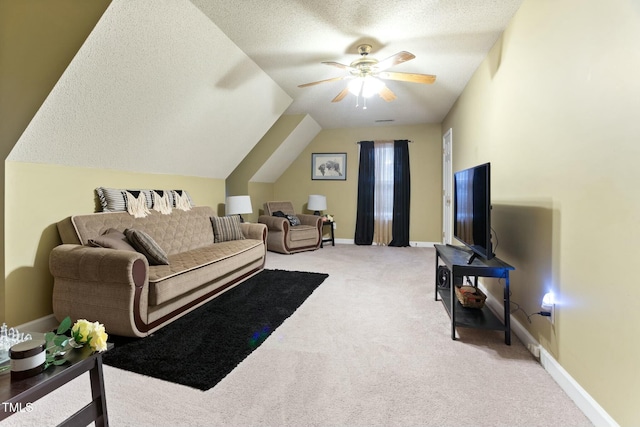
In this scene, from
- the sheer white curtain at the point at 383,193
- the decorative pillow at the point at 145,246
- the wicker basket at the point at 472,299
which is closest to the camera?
the wicker basket at the point at 472,299

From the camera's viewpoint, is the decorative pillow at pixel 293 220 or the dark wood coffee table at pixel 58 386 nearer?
the dark wood coffee table at pixel 58 386

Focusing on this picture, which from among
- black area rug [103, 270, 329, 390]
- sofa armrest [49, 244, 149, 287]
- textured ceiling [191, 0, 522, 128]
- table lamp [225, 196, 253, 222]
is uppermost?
textured ceiling [191, 0, 522, 128]

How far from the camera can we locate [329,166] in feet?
22.1

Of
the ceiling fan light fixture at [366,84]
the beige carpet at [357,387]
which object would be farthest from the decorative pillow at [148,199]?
the ceiling fan light fixture at [366,84]

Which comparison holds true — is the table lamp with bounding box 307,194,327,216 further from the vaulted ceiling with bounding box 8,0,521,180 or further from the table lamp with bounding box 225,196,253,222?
the vaulted ceiling with bounding box 8,0,521,180

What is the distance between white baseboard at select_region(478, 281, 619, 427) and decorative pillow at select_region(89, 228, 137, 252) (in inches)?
121

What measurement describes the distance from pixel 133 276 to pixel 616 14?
9.76 feet

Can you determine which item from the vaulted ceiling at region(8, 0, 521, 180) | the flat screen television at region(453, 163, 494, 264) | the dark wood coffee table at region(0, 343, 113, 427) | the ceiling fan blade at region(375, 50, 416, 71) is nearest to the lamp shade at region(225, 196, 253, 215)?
the vaulted ceiling at region(8, 0, 521, 180)

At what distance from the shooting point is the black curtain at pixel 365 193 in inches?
254

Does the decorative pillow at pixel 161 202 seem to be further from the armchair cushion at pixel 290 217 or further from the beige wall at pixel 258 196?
the armchair cushion at pixel 290 217

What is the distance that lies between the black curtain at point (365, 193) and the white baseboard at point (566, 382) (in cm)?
417

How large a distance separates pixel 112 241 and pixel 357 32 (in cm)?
275

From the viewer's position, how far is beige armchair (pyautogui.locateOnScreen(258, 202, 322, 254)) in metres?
5.29

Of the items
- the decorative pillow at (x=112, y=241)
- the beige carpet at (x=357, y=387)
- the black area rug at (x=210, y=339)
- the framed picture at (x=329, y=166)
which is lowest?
the beige carpet at (x=357, y=387)
